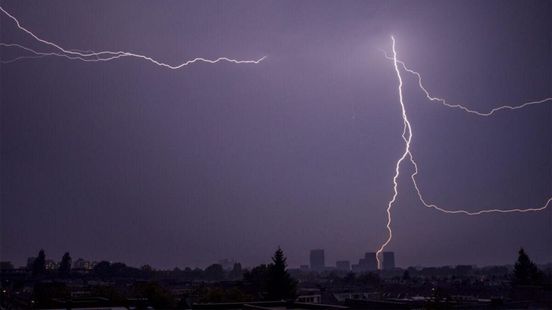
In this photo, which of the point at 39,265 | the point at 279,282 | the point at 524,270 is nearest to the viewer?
the point at 279,282

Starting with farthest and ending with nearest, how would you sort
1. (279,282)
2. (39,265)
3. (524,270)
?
(39,265) < (524,270) < (279,282)

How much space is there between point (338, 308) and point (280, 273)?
13123 mm

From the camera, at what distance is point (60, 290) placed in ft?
108

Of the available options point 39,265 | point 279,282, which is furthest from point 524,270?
point 39,265

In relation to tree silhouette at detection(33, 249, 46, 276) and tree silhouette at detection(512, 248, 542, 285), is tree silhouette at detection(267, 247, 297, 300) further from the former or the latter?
tree silhouette at detection(33, 249, 46, 276)

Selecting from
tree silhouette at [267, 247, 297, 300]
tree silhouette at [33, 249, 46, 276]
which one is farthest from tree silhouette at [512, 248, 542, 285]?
tree silhouette at [33, 249, 46, 276]

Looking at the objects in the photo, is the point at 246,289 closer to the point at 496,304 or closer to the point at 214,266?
the point at 496,304

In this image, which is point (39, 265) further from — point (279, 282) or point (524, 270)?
point (524, 270)

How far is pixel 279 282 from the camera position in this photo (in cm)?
2450

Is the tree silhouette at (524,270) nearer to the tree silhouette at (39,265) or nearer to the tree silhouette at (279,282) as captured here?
the tree silhouette at (279,282)

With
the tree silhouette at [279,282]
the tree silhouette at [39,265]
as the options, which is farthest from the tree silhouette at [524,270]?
the tree silhouette at [39,265]

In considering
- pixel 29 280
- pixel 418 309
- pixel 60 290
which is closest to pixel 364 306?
pixel 418 309

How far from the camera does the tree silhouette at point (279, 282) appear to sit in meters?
24.1

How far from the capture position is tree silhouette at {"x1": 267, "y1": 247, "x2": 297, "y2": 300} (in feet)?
78.9
